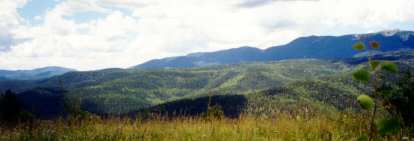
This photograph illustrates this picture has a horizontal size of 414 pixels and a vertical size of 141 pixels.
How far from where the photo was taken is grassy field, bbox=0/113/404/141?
28.0 feet

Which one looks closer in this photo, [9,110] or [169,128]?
[169,128]

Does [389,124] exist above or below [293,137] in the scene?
above

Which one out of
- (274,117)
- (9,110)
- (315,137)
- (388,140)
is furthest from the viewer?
(9,110)

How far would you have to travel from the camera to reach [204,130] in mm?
9297

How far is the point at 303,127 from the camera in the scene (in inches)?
364

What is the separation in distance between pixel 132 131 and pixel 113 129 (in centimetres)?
55

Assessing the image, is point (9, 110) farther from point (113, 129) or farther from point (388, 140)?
point (388, 140)

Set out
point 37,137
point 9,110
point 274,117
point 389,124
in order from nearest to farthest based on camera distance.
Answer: point 389,124, point 37,137, point 274,117, point 9,110

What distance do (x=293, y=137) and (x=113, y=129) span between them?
3.87 m

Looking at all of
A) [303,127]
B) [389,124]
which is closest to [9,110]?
[303,127]

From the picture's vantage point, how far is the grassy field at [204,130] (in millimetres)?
8523

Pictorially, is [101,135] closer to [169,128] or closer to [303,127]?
[169,128]

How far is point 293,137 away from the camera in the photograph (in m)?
8.49

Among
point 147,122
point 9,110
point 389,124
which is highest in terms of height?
point 389,124
